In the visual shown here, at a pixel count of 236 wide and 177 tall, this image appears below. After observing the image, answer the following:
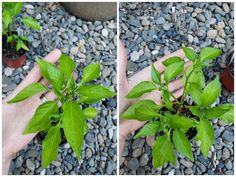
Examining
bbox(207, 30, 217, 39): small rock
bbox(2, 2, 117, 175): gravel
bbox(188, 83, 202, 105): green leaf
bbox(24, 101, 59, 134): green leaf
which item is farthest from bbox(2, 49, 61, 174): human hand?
bbox(207, 30, 217, 39): small rock

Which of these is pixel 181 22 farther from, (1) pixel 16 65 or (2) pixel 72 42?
(1) pixel 16 65

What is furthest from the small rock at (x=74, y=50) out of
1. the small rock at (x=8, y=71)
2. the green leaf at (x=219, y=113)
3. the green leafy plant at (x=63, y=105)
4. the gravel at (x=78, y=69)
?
the green leaf at (x=219, y=113)

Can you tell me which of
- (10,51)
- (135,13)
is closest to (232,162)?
(135,13)

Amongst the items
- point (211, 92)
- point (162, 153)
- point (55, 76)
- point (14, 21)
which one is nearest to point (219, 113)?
point (211, 92)

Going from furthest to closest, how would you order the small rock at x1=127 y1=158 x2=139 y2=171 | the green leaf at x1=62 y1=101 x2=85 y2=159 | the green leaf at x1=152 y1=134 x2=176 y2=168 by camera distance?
1. the small rock at x1=127 y1=158 x2=139 y2=171
2. the green leaf at x1=152 y1=134 x2=176 y2=168
3. the green leaf at x1=62 y1=101 x2=85 y2=159

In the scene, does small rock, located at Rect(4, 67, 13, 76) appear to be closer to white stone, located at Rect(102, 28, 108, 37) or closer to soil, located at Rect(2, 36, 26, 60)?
soil, located at Rect(2, 36, 26, 60)

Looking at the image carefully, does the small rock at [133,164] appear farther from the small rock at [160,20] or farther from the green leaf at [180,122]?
the small rock at [160,20]
